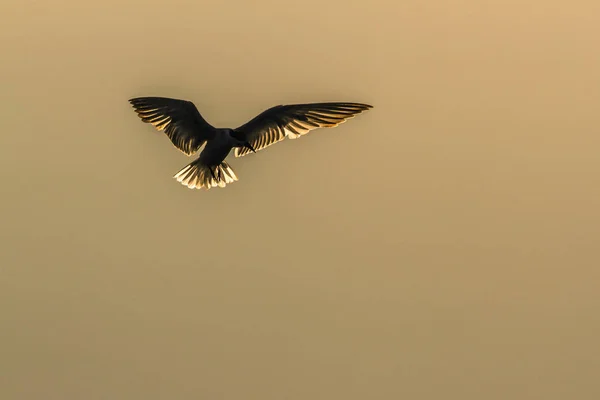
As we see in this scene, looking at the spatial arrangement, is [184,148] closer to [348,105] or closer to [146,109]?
[146,109]

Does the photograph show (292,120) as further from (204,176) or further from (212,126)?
(204,176)

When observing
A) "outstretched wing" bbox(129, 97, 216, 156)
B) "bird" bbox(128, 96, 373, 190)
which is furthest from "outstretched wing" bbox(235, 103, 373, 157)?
"outstretched wing" bbox(129, 97, 216, 156)

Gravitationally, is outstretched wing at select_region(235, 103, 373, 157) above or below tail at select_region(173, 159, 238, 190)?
above

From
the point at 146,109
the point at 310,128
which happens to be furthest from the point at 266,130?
the point at 146,109

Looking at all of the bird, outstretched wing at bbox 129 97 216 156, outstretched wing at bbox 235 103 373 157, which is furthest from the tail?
outstretched wing at bbox 235 103 373 157

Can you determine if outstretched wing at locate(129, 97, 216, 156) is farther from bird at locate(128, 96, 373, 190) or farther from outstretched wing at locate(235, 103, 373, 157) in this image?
outstretched wing at locate(235, 103, 373, 157)

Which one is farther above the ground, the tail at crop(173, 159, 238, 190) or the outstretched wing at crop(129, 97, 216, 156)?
the outstretched wing at crop(129, 97, 216, 156)

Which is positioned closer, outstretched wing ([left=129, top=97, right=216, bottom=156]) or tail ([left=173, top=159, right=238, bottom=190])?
outstretched wing ([left=129, top=97, right=216, bottom=156])
